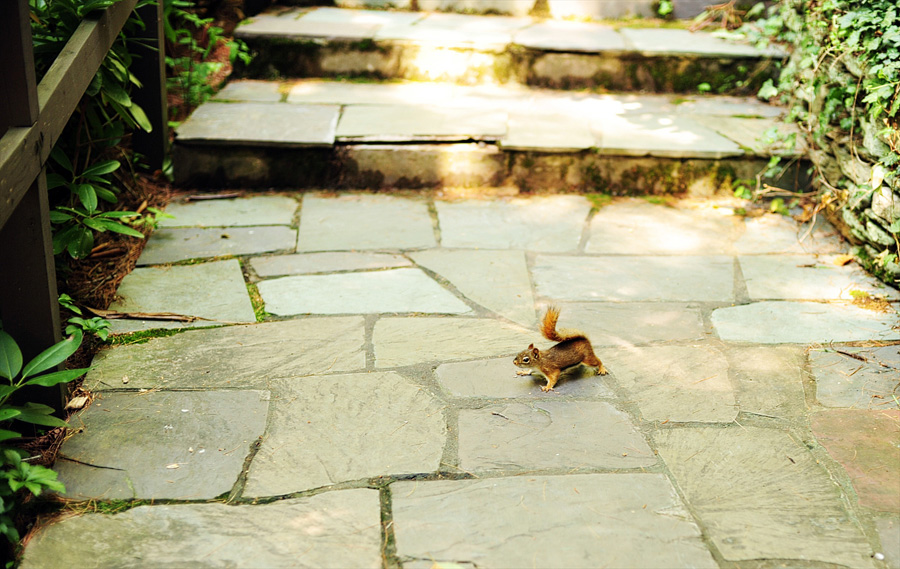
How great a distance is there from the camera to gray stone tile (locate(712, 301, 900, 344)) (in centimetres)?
274

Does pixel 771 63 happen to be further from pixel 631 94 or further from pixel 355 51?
pixel 355 51

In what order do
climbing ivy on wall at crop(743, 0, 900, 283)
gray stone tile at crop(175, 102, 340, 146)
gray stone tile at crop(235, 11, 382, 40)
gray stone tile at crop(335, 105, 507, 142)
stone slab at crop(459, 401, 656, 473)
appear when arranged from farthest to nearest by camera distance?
gray stone tile at crop(235, 11, 382, 40) → gray stone tile at crop(335, 105, 507, 142) → gray stone tile at crop(175, 102, 340, 146) → climbing ivy on wall at crop(743, 0, 900, 283) → stone slab at crop(459, 401, 656, 473)

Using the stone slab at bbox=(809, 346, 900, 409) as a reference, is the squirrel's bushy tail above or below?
above

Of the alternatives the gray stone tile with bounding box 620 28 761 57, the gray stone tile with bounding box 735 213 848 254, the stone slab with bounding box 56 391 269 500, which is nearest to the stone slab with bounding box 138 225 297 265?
the stone slab with bounding box 56 391 269 500

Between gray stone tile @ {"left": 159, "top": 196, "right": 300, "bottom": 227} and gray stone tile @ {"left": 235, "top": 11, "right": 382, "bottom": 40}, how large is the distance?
4.65 feet

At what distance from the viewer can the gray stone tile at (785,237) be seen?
349 centimetres

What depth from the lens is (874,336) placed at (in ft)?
9.02

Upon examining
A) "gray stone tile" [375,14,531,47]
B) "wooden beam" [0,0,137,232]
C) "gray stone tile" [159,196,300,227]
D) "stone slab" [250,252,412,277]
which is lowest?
"stone slab" [250,252,412,277]

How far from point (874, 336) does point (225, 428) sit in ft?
7.47

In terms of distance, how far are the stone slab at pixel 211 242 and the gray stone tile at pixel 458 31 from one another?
1910 millimetres

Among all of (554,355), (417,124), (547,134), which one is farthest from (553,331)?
(417,124)

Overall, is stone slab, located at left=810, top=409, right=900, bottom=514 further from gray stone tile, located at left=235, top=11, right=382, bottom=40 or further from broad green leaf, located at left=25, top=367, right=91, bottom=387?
gray stone tile, located at left=235, top=11, right=382, bottom=40

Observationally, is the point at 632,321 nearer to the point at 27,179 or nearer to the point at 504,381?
the point at 504,381

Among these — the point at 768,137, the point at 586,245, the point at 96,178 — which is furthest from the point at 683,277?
the point at 96,178
